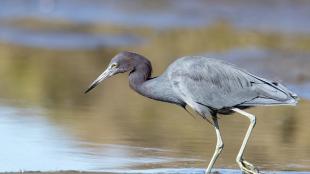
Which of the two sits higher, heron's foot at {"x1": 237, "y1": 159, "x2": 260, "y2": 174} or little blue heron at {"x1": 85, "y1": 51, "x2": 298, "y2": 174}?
little blue heron at {"x1": 85, "y1": 51, "x2": 298, "y2": 174}

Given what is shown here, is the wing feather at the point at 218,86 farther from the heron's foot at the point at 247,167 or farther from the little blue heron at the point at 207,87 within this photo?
the heron's foot at the point at 247,167

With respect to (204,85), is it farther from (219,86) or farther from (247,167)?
(247,167)

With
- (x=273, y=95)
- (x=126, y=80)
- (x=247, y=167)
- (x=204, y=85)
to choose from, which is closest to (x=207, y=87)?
(x=204, y=85)

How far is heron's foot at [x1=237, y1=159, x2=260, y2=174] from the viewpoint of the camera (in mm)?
7861

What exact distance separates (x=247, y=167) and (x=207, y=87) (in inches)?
29.0

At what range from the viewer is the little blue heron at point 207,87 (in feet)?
26.0

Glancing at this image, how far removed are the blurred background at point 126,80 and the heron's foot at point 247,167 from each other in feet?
1.52

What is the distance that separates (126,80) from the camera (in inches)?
564

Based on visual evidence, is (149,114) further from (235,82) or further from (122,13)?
(122,13)

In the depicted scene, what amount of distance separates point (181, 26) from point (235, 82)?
12930mm

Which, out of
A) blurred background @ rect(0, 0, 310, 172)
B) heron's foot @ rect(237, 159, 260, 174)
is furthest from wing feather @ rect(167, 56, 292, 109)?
blurred background @ rect(0, 0, 310, 172)

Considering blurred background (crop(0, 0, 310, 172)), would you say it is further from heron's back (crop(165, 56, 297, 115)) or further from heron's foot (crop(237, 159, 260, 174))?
heron's back (crop(165, 56, 297, 115))

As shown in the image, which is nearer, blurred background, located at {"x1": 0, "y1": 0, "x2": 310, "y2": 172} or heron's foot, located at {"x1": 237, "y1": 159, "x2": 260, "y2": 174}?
heron's foot, located at {"x1": 237, "y1": 159, "x2": 260, "y2": 174}

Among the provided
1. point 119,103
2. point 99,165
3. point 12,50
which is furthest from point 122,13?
point 99,165
